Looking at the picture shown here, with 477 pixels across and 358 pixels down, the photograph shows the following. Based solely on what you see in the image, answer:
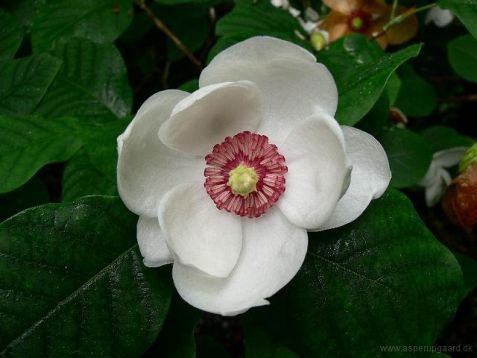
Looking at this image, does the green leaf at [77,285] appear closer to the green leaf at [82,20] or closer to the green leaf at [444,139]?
the green leaf at [82,20]

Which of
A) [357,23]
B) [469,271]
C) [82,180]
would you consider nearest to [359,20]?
[357,23]

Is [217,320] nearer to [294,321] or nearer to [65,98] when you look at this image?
[65,98]

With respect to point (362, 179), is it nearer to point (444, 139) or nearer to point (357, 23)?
point (357, 23)

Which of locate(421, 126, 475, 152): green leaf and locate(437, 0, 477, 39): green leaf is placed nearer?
locate(437, 0, 477, 39): green leaf

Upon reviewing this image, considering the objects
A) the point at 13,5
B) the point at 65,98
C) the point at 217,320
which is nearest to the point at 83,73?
the point at 65,98

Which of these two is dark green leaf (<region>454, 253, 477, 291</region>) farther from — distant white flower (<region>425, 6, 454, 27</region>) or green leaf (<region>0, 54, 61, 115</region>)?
green leaf (<region>0, 54, 61, 115</region>)

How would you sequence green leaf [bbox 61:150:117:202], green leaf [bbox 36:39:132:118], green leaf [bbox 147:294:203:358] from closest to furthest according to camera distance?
green leaf [bbox 147:294:203:358] → green leaf [bbox 61:150:117:202] → green leaf [bbox 36:39:132:118]

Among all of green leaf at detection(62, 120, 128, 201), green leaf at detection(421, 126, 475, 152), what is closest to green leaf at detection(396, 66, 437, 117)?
green leaf at detection(421, 126, 475, 152)
